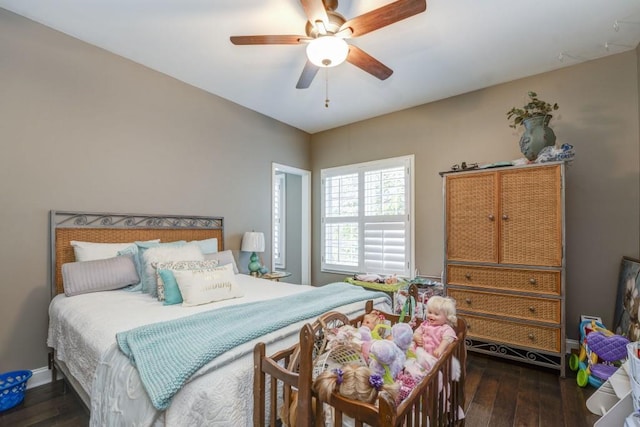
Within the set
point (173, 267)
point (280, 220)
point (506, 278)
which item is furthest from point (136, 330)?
point (280, 220)

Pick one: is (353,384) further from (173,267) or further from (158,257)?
(158,257)

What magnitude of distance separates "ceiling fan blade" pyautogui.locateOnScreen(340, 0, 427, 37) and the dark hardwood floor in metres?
2.44

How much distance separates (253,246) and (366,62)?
2325 mm

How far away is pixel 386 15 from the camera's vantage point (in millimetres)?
1731

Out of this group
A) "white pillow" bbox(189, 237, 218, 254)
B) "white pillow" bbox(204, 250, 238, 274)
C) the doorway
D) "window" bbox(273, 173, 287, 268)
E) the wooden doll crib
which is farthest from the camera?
"window" bbox(273, 173, 287, 268)

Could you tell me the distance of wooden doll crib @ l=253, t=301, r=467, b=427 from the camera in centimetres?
86

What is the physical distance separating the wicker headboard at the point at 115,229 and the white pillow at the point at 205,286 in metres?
1.09

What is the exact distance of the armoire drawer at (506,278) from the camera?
243 cm

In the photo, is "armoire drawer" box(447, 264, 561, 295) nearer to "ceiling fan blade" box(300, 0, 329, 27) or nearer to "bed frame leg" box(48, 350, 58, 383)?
"ceiling fan blade" box(300, 0, 329, 27)

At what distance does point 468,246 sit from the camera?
9.28 feet

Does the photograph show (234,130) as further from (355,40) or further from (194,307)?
(194,307)

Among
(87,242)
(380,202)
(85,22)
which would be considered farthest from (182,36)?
(380,202)

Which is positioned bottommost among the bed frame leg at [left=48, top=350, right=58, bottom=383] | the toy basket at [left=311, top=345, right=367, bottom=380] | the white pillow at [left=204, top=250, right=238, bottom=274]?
the bed frame leg at [left=48, top=350, right=58, bottom=383]

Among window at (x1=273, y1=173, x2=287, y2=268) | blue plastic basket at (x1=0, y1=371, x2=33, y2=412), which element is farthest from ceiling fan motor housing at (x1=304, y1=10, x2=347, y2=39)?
window at (x1=273, y1=173, x2=287, y2=268)
